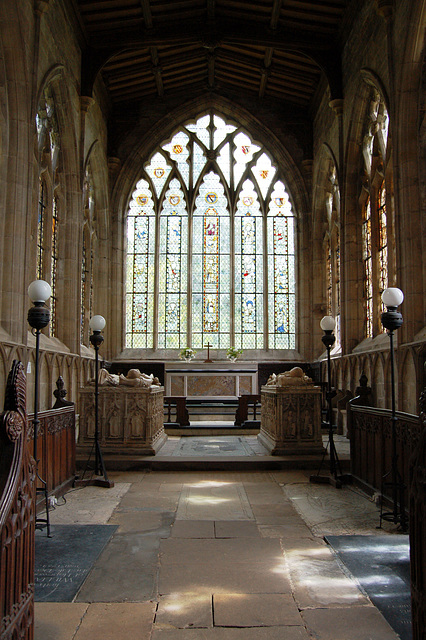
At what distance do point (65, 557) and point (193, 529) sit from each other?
1049 millimetres

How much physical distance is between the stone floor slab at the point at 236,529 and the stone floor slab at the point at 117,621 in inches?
51.4

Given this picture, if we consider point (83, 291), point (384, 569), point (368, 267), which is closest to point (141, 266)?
point (83, 291)

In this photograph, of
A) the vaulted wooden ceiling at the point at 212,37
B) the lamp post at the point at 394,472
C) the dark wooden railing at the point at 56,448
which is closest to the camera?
the lamp post at the point at 394,472

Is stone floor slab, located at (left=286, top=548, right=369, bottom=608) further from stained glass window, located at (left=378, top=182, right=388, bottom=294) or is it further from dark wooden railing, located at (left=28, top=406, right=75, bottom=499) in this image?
stained glass window, located at (left=378, top=182, right=388, bottom=294)

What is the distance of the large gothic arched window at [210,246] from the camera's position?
14.5 meters

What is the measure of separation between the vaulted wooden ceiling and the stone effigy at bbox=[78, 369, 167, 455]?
7053mm

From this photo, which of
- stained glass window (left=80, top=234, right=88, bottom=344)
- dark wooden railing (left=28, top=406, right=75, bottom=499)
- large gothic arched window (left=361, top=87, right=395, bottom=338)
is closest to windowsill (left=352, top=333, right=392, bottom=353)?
large gothic arched window (left=361, top=87, right=395, bottom=338)

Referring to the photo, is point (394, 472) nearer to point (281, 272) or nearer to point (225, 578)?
point (225, 578)

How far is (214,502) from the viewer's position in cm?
498

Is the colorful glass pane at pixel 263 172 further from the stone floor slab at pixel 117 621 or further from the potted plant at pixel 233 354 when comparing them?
the stone floor slab at pixel 117 621

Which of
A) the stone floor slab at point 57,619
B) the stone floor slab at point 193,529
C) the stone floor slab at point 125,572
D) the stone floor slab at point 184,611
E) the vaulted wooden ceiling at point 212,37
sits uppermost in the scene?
the vaulted wooden ceiling at point 212,37

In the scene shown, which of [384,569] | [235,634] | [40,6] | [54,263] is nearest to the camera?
[235,634]

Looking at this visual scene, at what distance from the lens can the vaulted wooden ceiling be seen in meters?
10.8

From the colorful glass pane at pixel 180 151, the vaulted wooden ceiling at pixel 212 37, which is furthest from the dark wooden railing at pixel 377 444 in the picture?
the colorful glass pane at pixel 180 151
